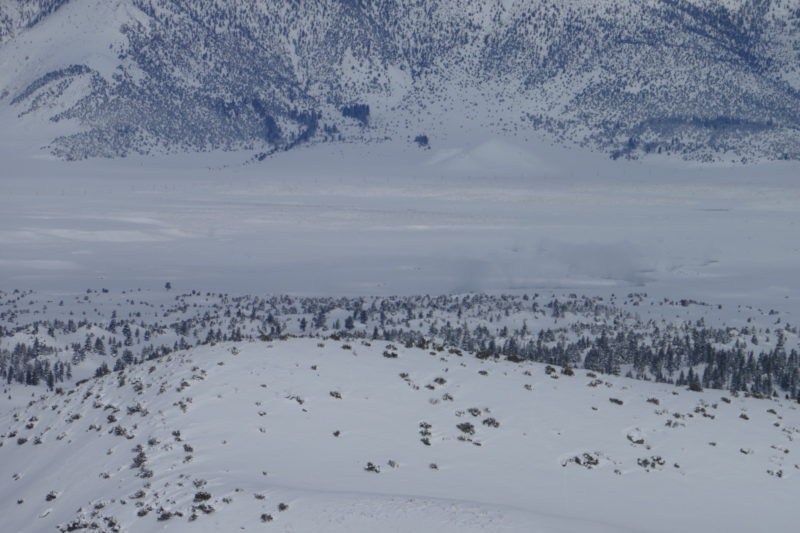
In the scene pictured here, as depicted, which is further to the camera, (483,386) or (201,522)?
(483,386)

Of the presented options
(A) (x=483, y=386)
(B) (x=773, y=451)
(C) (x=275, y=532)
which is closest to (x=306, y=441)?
(C) (x=275, y=532)

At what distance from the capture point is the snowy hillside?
109 ft

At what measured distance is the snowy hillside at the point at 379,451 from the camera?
33.1 m

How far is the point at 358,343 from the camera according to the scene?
58375mm

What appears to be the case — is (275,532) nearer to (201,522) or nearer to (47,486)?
(201,522)

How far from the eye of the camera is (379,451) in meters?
39.9

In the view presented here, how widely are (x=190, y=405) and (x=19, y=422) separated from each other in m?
14.1

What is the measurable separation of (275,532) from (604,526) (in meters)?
12.7

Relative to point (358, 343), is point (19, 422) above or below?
below

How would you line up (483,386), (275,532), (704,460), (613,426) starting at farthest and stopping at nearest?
(483,386) → (613,426) → (704,460) → (275,532)

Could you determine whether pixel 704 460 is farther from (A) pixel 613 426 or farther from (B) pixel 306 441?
(B) pixel 306 441

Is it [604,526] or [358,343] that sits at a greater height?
[358,343]

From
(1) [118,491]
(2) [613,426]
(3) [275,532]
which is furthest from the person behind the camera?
(2) [613,426]

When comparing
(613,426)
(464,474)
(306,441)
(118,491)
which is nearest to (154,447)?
(118,491)
